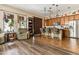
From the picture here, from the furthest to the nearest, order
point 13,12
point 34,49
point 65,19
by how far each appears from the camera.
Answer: point 65,19 < point 13,12 < point 34,49

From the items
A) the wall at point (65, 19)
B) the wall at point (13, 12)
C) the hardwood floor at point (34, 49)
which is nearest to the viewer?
the hardwood floor at point (34, 49)

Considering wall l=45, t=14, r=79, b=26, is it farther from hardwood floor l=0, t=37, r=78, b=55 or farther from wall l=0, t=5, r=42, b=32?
hardwood floor l=0, t=37, r=78, b=55

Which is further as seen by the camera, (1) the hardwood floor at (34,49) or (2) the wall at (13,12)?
(2) the wall at (13,12)

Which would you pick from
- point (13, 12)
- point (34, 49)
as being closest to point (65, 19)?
point (13, 12)

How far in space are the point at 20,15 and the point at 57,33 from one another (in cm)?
348

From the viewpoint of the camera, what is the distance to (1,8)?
7699 mm

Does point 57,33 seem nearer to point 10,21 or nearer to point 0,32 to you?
point 10,21

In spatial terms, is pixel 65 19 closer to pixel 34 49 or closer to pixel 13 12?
pixel 13 12

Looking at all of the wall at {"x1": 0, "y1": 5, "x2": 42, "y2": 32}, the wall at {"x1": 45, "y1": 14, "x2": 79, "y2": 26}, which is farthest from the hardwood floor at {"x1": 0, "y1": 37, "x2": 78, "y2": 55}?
the wall at {"x1": 45, "y1": 14, "x2": 79, "y2": 26}

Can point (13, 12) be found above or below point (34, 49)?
above

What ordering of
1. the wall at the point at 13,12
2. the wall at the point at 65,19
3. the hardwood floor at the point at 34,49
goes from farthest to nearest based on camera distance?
the wall at the point at 65,19
the wall at the point at 13,12
the hardwood floor at the point at 34,49

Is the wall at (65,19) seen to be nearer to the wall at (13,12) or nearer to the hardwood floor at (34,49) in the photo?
the wall at (13,12)

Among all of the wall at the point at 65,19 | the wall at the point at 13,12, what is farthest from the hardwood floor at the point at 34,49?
the wall at the point at 65,19
